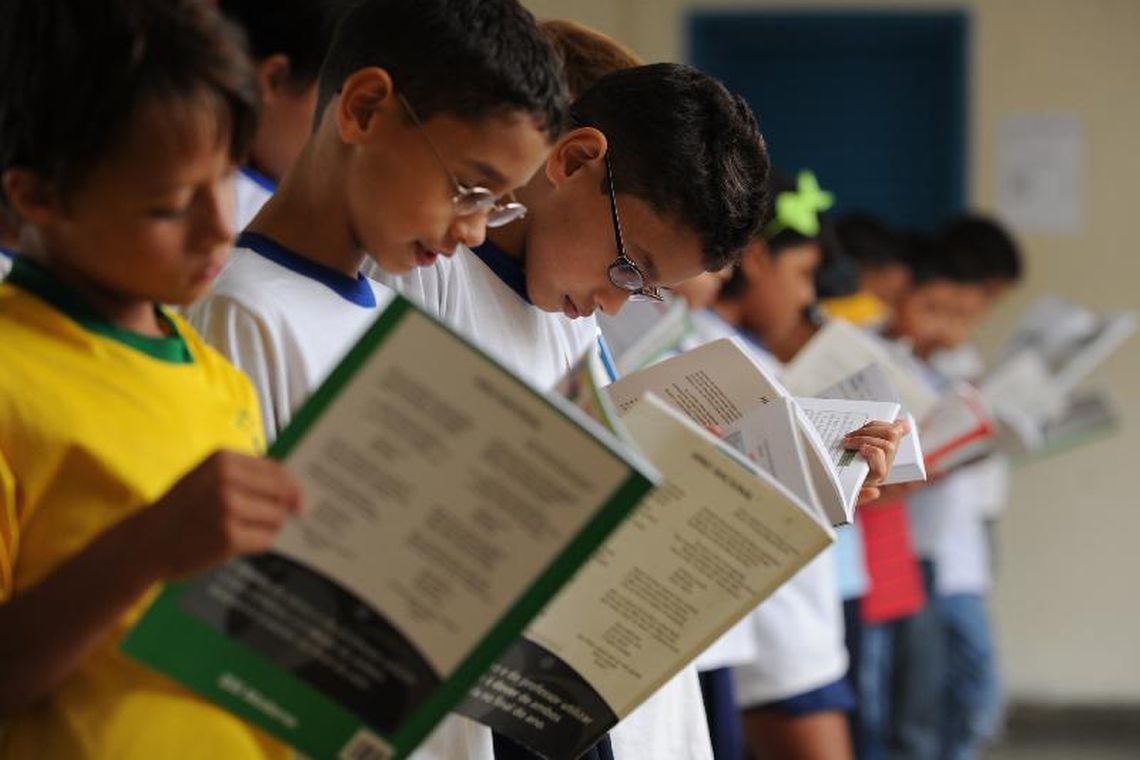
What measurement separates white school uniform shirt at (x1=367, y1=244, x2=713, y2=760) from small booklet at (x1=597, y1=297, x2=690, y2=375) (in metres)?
0.57

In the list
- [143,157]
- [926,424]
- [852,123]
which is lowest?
[852,123]

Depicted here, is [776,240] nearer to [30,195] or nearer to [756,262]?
[756,262]

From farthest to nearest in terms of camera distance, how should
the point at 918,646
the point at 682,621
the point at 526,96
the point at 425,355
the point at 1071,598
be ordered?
the point at 1071,598 → the point at 918,646 → the point at 526,96 → the point at 682,621 → the point at 425,355

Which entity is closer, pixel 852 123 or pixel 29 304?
pixel 29 304

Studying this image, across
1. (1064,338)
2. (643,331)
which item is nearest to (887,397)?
(643,331)

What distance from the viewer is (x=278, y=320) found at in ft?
5.15

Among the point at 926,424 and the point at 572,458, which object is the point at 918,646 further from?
the point at 572,458

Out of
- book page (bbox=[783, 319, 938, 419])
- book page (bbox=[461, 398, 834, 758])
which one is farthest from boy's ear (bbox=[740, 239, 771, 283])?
book page (bbox=[461, 398, 834, 758])

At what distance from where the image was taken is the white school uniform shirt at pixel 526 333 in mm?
1934

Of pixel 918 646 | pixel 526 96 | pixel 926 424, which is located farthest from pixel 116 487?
pixel 918 646

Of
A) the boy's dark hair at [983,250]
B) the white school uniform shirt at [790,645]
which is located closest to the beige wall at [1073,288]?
the boy's dark hair at [983,250]

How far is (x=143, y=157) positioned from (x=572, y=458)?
1.11 feet

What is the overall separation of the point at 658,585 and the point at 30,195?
1.90ft

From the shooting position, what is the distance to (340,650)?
3.97 feet
